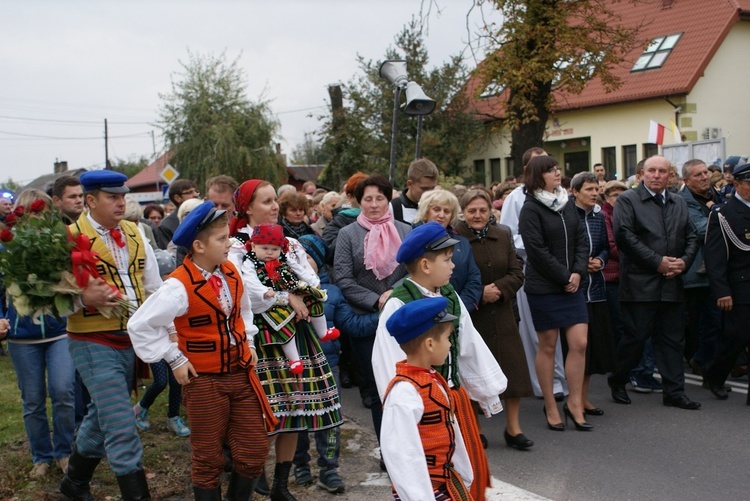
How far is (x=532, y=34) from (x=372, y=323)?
15480mm

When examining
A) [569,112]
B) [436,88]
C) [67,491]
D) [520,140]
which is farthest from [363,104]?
[67,491]

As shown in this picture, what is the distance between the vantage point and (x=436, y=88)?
3506cm

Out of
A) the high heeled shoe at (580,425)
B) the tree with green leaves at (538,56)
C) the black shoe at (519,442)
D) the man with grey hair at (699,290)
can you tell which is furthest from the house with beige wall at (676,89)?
the black shoe at (519,442)

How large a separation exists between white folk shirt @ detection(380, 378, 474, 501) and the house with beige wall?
84.1 feet

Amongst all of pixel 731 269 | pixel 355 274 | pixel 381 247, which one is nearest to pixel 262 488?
pixel 355 274

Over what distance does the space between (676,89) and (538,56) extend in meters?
11.4

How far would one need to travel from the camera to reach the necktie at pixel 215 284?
15.0 ft

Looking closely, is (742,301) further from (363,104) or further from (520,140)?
(363,104)

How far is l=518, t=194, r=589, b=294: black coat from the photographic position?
692 centimetres

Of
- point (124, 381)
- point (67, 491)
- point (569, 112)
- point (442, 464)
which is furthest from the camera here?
point (569, 112)

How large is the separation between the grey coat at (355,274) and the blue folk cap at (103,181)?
65.8 inches

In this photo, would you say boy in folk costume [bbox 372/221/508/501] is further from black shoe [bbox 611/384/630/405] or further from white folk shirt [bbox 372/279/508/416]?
black shoe [bbox 611/384/630/405]

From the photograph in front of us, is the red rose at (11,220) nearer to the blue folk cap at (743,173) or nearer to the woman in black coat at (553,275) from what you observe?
the woman in black coat at (553,275)

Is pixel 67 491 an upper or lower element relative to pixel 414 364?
lower
